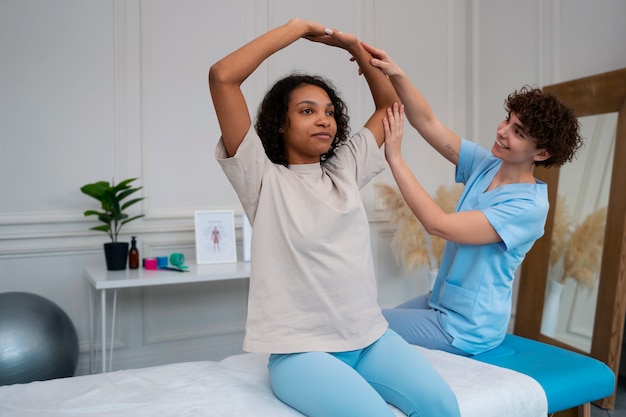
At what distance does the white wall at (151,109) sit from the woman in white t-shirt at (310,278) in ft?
6.19

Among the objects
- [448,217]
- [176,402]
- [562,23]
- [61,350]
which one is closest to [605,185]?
[562,23]

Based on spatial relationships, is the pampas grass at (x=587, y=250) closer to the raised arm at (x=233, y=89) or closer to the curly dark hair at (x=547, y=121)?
the curly dark hair at (x=547, y=121)

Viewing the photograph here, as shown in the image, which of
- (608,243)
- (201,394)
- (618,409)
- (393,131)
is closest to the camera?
(201,394)

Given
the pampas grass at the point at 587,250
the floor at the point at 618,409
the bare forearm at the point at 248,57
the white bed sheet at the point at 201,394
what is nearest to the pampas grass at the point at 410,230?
the pampas grass at the point at 587,250

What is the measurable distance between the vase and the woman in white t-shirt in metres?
1.92

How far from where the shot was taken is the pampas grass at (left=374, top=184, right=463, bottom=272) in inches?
141

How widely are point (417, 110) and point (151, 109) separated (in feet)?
5.78

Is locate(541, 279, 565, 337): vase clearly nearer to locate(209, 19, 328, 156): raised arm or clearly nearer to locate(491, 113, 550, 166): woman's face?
locate(491, 113, 550, 166): woman's face

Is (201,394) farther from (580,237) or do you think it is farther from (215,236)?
(580,237)

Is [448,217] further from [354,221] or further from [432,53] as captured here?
[432,53]

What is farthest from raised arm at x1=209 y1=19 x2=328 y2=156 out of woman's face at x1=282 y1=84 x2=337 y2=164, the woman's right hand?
the woman's right hand

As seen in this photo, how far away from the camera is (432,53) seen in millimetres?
4180

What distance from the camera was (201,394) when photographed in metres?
1.50

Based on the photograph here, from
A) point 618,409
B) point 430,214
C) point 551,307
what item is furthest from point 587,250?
point 430,214
